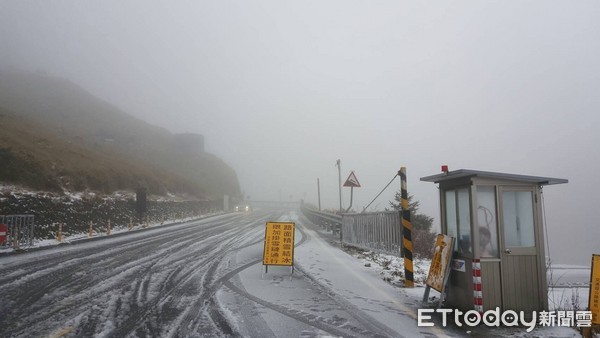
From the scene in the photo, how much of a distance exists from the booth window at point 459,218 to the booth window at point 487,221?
0.58ft

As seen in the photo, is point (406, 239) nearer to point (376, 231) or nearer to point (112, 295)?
point (376, 231)

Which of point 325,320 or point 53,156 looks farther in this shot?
point 53,156

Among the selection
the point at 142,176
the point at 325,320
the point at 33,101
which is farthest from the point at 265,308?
the point at 33,101

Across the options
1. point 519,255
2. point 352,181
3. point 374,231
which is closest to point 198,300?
point 519,255

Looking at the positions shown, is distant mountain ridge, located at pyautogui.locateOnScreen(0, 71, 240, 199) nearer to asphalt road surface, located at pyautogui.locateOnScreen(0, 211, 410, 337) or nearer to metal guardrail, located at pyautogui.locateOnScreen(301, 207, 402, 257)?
asphalt road surface, located at pyautogui.locateOnScreen(0, 211, 410, 337)

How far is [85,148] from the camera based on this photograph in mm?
40406

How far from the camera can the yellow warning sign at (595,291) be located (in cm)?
555

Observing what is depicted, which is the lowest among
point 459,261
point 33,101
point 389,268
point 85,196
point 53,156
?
point 389,268

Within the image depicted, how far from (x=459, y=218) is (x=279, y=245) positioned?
4871 mm

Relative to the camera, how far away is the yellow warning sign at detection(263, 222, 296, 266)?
9891mm

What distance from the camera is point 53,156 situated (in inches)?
1022

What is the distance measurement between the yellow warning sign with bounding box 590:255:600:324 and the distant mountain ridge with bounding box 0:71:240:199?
23.7m

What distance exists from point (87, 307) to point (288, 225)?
5.20 meters

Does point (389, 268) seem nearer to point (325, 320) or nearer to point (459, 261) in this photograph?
point (459, 261)
